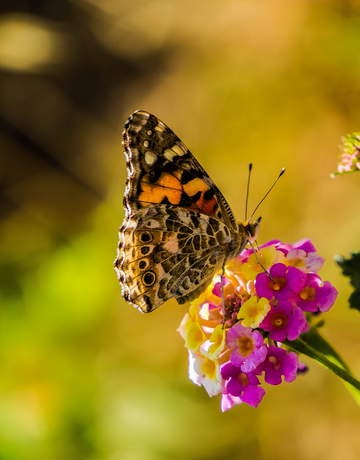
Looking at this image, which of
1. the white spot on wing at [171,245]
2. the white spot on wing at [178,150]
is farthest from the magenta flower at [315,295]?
the white spot on wing at [178,150]

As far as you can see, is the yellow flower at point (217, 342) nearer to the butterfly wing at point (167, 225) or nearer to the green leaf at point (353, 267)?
the butterfly wing at point (167, 225)

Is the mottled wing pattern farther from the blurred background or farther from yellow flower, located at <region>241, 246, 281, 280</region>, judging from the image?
the blurred background

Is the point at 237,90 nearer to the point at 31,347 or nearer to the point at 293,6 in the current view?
the point at 293,6

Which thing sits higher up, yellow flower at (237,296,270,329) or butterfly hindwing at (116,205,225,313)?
yellow flower at (237,296,270,329)

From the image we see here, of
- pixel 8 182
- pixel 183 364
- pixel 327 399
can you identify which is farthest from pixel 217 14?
pixel 327 399

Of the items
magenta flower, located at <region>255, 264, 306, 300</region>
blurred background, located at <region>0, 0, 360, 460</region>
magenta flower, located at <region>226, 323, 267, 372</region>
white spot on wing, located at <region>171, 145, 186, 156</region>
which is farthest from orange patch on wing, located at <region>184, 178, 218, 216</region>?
blurred background, located at <region>0, 0, 360, 460</region>

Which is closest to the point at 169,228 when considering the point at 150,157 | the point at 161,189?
the point at 161,189

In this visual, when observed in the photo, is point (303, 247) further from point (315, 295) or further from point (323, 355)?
point (323, 355)

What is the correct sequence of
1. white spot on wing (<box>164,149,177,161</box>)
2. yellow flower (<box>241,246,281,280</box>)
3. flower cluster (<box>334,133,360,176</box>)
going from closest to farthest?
flower cluster (<box>334,133,360,176</box>), yellow flower (<box>241,246,281,280</box>), white spot on wing (<box>164,149,177,161</box>)
